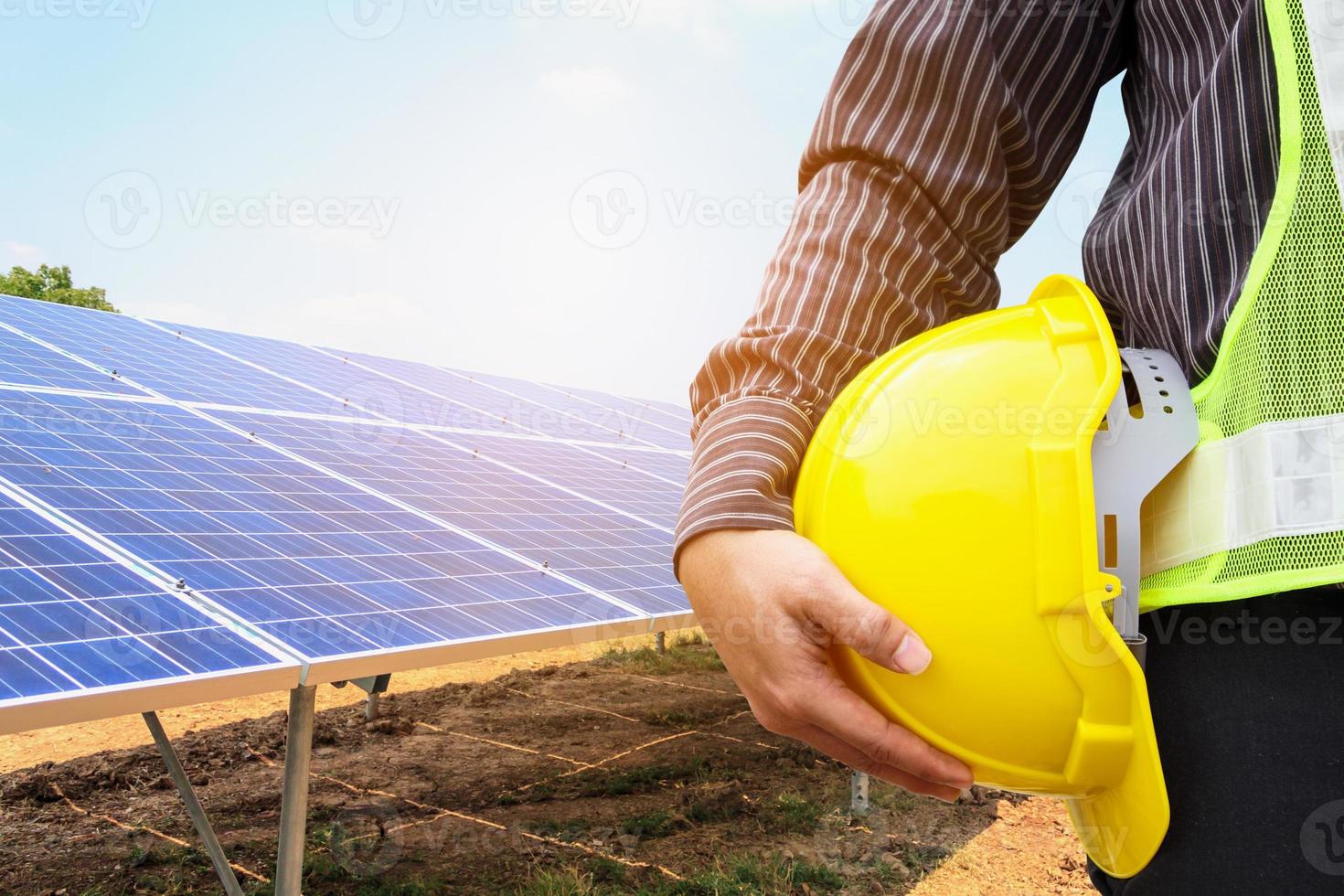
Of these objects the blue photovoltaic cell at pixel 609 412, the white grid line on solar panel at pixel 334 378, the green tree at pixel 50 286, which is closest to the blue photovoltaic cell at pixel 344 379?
the white grid line on solar panel at pixel 334 378

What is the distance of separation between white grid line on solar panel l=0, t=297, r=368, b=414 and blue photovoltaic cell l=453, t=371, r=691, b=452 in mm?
3110

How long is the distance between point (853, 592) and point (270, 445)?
540cm

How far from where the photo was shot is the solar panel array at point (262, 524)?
3.18 meters

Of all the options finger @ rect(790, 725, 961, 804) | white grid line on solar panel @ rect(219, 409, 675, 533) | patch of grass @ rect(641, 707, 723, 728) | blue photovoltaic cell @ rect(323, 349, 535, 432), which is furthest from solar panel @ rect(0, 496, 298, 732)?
patch of grass @ rect(641, 707, 723, 728)

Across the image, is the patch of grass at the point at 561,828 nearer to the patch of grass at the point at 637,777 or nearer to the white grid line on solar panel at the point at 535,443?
the patch of grass at the point at 637,777

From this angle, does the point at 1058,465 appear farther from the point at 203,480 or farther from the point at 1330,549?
the point at 203,480

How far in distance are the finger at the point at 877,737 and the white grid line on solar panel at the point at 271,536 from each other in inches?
102

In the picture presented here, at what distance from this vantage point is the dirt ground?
16.1 feet

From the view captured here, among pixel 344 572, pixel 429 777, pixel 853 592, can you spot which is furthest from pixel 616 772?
pixel 853 592

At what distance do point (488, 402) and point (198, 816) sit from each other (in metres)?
5.65

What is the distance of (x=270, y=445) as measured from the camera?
5.78 m

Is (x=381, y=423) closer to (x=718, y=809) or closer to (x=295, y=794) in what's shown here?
(x=718, y=809)

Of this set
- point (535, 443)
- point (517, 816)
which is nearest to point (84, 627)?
point (517, 816)

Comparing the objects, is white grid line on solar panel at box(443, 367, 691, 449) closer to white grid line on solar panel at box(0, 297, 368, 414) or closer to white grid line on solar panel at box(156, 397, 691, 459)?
Answer: white grid line on solar panel at box(156, 397, 691, 459)
